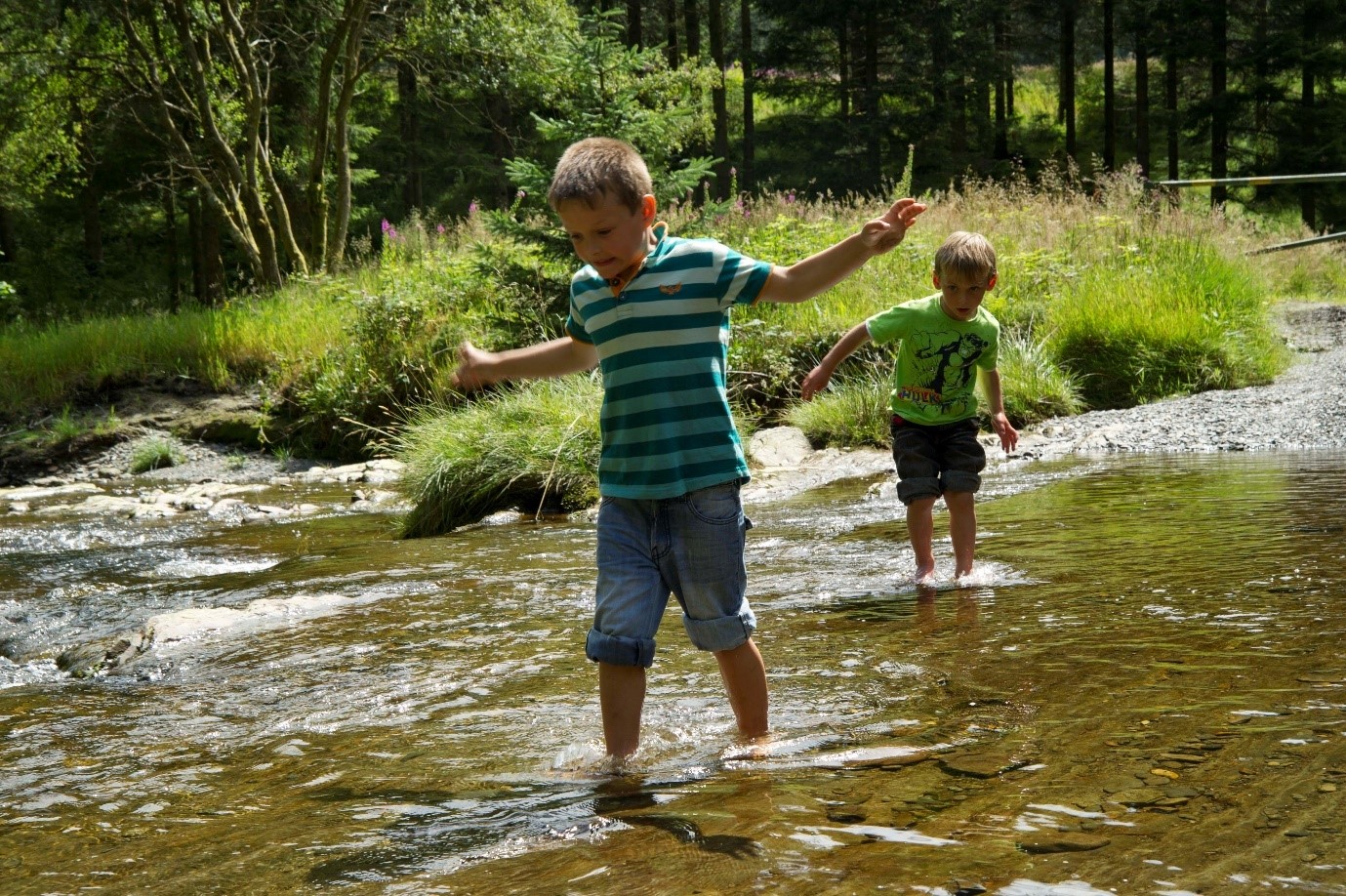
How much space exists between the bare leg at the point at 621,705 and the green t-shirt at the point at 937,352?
7.94 feet

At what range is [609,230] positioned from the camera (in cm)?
285

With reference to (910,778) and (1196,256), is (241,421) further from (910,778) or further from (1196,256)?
(910,778)

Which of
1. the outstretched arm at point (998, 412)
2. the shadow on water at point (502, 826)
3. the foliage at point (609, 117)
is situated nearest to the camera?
the shadow on water at point (502, 826)

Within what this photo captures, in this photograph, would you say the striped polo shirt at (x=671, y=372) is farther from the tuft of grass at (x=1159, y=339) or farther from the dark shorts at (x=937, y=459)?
the tuft of grass at (x=1159, y=339)

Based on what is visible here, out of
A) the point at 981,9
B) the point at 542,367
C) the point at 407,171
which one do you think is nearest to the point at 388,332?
the point at 542,367

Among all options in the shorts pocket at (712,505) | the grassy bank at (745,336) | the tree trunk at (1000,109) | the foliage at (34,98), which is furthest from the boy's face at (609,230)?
the tree trunk at (1000,109)

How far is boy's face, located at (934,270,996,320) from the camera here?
15.5 ft

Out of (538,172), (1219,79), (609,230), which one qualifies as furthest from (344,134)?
(1219,79)

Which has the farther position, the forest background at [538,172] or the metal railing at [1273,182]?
the forest background at [538,172]

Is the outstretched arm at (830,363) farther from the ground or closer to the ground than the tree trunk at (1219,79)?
closer to the ground

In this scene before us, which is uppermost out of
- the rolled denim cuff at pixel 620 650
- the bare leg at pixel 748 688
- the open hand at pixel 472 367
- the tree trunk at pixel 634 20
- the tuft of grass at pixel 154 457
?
the tree trunk at pixel 634 20

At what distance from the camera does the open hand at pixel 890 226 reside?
281 centimetres

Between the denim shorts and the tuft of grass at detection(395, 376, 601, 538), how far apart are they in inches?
199

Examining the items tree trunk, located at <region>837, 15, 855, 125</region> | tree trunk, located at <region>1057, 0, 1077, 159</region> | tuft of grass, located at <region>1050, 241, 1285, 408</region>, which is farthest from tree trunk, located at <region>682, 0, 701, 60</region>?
tuft of grass, located at <region>1050, 241, 1285, 408</region>
